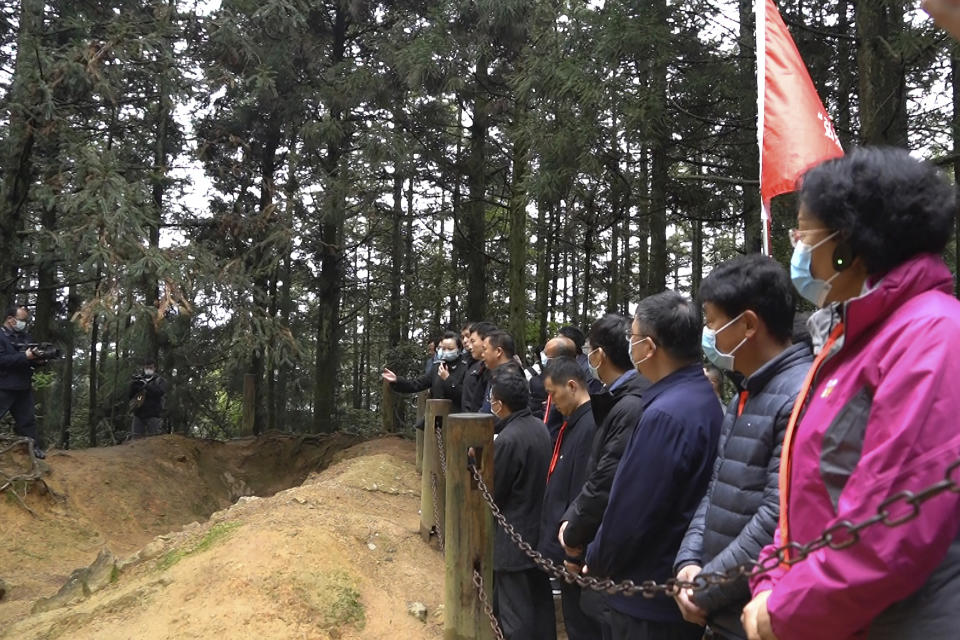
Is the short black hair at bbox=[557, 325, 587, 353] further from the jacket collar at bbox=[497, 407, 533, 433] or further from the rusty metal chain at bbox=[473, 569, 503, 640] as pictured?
the rusty metal chain at bbox=[473, 569, 503, 640]

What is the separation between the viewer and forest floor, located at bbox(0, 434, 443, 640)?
482 centimetres

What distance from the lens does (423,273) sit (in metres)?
23.2

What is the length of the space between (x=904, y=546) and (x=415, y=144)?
44.4 ft

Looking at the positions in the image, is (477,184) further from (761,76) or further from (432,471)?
(761,76)

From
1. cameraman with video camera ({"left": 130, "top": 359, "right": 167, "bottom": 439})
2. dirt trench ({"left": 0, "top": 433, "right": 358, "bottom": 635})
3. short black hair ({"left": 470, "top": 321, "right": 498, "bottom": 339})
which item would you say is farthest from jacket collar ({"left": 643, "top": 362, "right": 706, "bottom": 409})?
cameraman with video camera ({"left": 130, "top": 359, "right": 167, "bottom": 439})

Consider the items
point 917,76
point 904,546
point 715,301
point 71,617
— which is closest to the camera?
point 904,546

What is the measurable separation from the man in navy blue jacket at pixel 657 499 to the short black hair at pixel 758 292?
414 millimetres

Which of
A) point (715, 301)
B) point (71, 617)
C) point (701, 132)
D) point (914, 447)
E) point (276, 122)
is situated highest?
point (276, 122)

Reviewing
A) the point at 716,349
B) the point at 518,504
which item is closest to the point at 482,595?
the point at 518,504

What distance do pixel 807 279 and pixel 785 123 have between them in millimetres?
3372

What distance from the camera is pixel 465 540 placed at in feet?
12.9

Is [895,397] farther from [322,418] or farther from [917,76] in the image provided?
[322,418]

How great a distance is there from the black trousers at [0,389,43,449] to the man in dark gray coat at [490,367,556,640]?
8050 millimetres

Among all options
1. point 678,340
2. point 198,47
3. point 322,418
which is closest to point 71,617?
point 678,340
